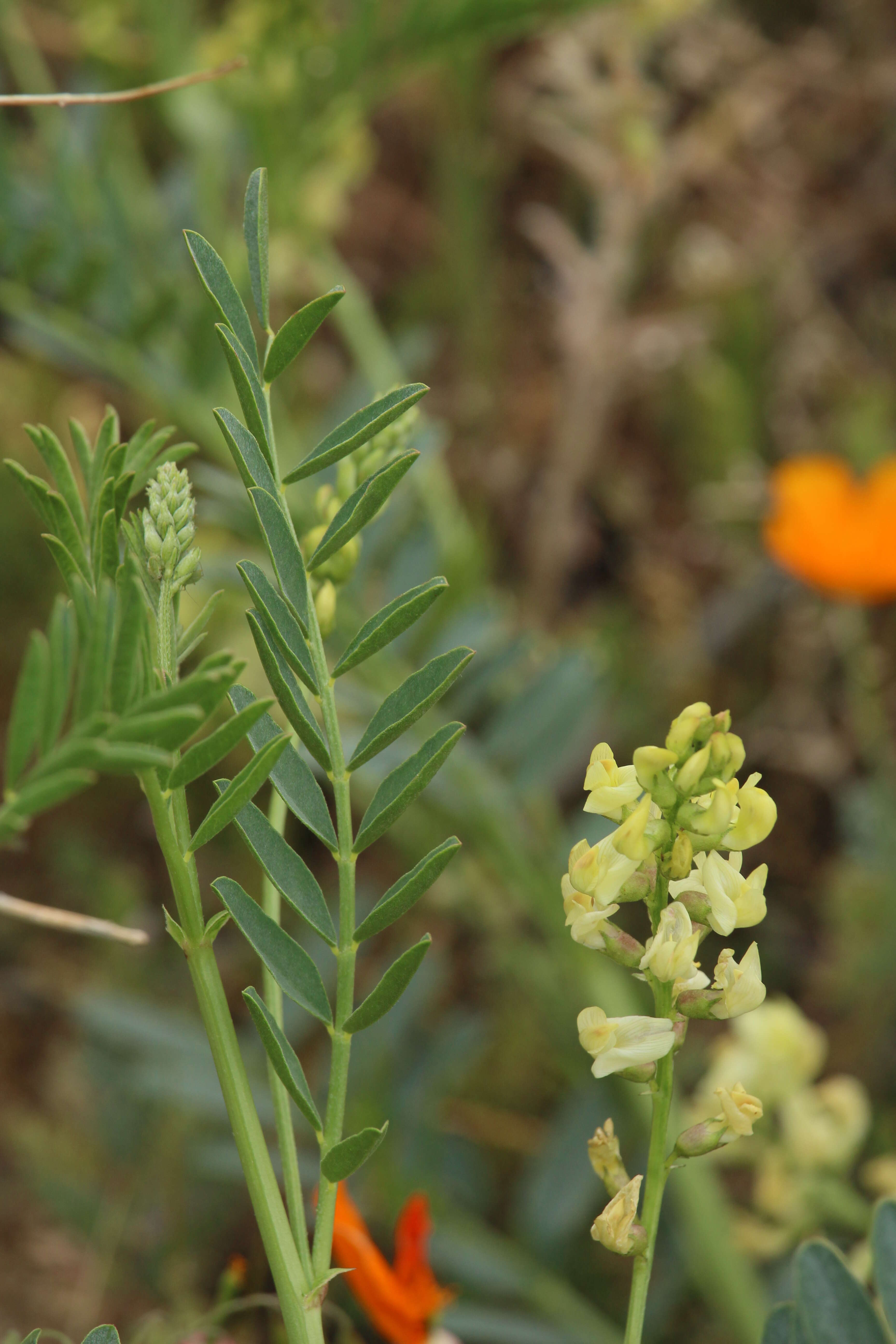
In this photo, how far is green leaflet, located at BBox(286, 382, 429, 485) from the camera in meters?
0.30

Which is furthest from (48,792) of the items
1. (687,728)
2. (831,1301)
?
(831,1301)

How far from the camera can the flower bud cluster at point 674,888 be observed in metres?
0.26

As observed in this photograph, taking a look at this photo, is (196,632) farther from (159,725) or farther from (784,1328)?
(784,1328)

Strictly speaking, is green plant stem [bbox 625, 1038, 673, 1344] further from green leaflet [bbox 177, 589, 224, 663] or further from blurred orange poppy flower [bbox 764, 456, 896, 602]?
blurred orange poppy flower [bbox 764, 456, 896, 602]

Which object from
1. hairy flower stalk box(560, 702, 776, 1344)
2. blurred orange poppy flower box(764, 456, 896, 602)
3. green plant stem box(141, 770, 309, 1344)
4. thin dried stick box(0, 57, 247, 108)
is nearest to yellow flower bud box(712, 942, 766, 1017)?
hairy flower stalk box(560, 702, 776, 1344)

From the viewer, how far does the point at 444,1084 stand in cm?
91

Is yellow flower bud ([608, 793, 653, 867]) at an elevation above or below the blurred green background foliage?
above

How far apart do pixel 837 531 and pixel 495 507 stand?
1.50 ft

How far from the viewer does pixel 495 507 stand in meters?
1.49

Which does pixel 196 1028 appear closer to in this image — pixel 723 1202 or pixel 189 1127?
pixel 189 1127

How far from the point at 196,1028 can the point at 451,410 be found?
0.82 m

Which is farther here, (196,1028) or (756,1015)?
(196,1028)

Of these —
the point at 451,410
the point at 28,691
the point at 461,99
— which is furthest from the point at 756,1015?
the point at 461,99

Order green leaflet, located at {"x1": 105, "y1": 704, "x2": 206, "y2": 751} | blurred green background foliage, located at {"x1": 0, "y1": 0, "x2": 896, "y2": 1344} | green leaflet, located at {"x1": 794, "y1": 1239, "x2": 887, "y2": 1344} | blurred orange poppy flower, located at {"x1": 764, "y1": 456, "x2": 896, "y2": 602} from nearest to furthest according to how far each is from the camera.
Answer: green leaflet, located at {"x1": 105, "y1": 704, "x2": 206, "y2": 751}
green leaflet, located at {"x1": 794, "y1": 1239, "x2": 887, "y2": 1344}
blurred green background foliage, located at {"x1": 0, "y1": 0, "x2": 896, "y2": 1344}
blurred orange poppy flower, located at {"x1": 764, "y1": 456, "x2": 896, "y2": 602}
